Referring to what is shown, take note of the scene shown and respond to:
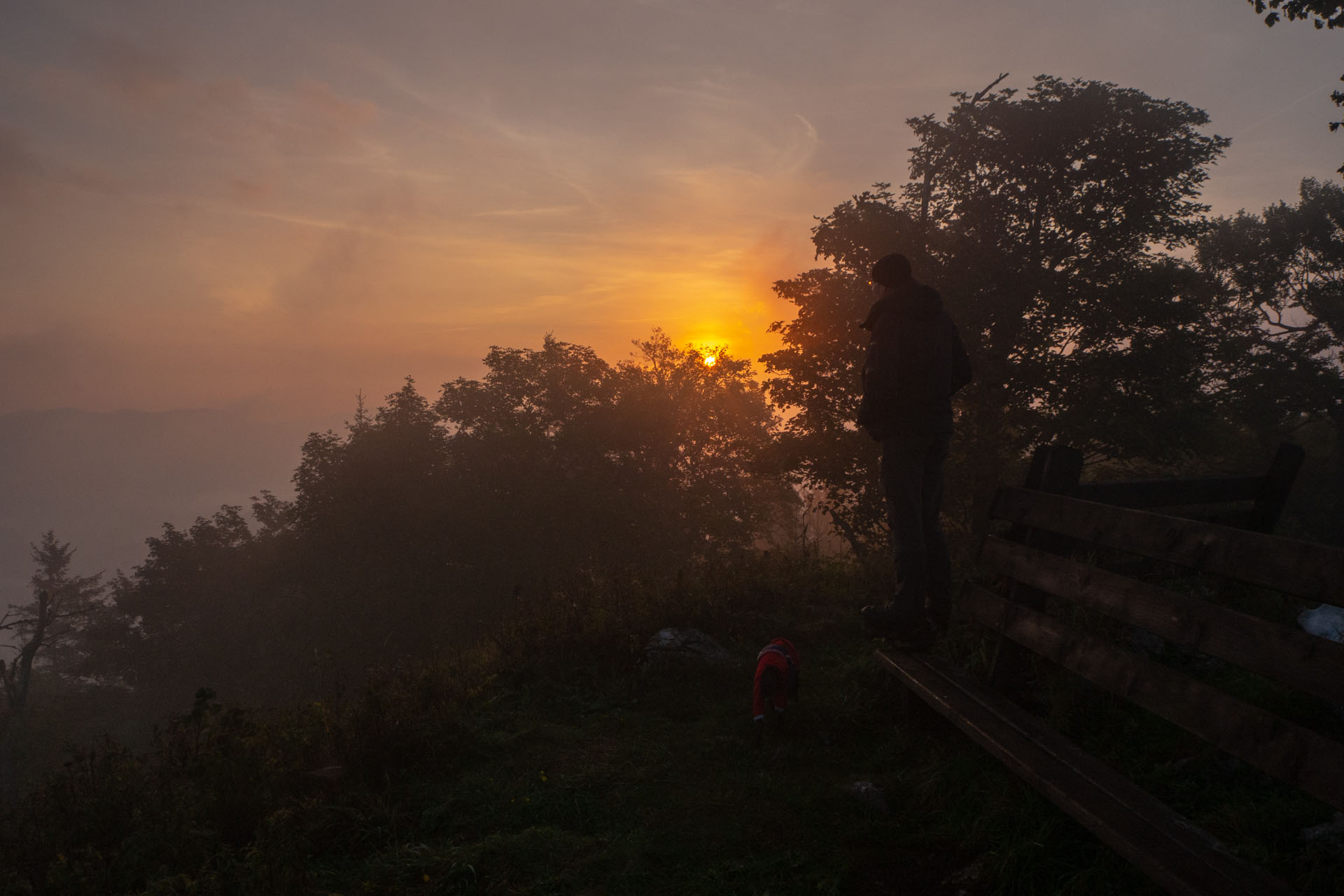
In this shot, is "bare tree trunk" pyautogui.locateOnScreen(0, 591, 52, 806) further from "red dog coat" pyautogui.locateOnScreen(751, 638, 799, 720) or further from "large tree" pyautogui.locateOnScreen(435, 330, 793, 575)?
"red dog coat" pyautogui.locateOnScreen(751, 638, 799, 720)

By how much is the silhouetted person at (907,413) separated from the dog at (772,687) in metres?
0.78

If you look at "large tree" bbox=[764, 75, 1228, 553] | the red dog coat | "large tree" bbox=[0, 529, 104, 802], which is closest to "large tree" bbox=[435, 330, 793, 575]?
"large tree" bbox=[764, 75, 1228, 553]

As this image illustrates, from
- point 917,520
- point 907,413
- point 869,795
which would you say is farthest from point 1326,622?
point 869,795

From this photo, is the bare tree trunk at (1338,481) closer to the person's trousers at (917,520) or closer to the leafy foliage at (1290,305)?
the leafy foliage at (1290,305)

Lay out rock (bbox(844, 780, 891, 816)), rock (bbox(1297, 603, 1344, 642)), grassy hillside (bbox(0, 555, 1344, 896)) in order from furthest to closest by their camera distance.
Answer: rock (bbox(1297, 603, 1344, 642)), rock (bbox(844, 780, 891, 816)), grassy hillside (bbox(0, 555, 1344, 896))

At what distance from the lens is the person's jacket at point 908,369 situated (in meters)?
5.14

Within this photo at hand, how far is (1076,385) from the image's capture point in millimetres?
20094

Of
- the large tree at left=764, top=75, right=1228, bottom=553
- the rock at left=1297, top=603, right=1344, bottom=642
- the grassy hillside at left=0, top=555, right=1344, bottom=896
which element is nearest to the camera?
the grassy hillside at left=0, top=555, right=1344, bottom=896

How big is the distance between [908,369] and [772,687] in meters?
2.58

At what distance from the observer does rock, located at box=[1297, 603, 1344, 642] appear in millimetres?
4824

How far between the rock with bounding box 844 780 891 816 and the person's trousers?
1242 mm

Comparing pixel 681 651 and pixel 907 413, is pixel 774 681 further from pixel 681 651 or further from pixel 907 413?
pixel 907 413

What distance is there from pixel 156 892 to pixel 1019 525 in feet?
17.2

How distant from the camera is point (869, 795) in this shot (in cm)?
436
